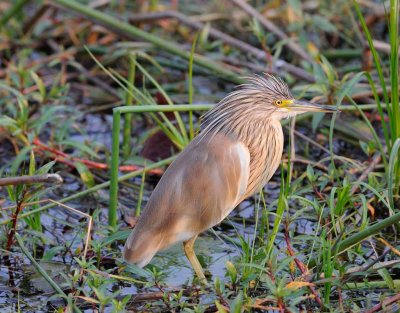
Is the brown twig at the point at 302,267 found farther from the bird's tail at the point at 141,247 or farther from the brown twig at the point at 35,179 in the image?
the brown twig at the point at 35,179

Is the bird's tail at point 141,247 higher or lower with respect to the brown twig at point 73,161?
higher

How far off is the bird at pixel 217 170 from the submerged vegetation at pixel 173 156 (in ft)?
0.33

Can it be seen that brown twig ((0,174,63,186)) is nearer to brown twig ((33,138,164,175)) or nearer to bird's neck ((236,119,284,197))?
bird's neck ((236,119,284,197))

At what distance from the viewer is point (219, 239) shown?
3727mm

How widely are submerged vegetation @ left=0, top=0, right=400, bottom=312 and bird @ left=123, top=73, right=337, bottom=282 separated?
0.10 meters

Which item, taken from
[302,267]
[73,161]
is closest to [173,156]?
[73,161]

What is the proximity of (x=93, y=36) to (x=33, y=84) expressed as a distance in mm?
737

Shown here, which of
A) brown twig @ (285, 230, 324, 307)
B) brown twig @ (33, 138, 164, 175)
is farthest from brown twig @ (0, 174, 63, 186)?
brown twig @ (33, 138, 164, 175)

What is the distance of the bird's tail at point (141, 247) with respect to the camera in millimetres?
3025

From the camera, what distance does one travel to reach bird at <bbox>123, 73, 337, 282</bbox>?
309cm

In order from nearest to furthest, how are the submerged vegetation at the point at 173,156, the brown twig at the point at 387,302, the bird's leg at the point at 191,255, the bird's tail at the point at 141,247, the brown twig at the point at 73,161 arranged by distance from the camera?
the brown twig at the point at 387,302
the submerged vegetation at the point at 173,156
the bird's tail at the point at 141,247
the bird's leg at the point at 191,255
the brown twig at the point at 73,161

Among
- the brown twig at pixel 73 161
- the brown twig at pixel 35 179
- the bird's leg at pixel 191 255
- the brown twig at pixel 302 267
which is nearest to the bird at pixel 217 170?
the bird's leg at pixel 191 255

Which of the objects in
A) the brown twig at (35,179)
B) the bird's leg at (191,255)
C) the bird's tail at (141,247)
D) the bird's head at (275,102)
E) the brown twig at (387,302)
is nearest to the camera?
the brown twig at (35,179)

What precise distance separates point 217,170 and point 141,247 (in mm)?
393
